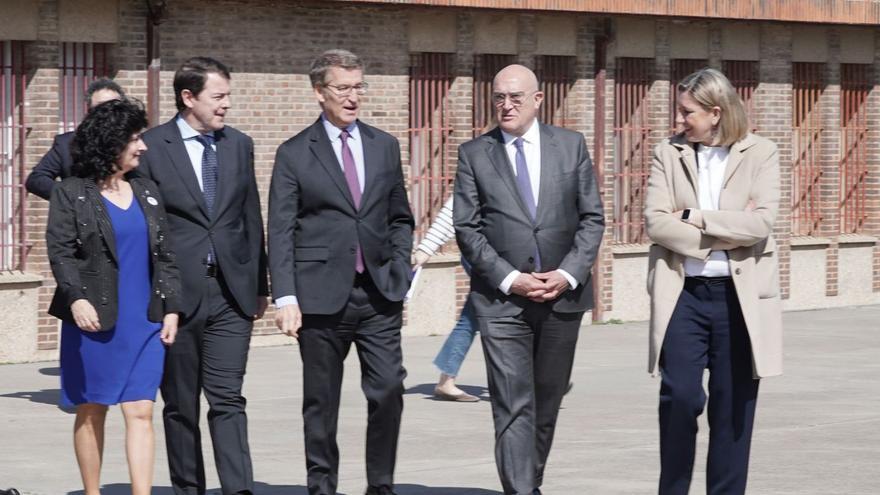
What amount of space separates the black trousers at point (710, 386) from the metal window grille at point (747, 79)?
604 inches

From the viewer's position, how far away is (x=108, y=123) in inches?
355

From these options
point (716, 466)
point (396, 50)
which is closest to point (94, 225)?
point (716, 466)

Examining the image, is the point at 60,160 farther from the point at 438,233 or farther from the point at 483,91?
the point at 483,91

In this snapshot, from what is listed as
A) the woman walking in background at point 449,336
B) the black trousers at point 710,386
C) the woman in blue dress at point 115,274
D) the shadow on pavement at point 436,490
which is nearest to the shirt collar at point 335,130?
the woman in blue dress at point 115,274

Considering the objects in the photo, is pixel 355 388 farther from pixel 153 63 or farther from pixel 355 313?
pixel 355 313

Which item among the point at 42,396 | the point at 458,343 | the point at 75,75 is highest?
the point at 75,75

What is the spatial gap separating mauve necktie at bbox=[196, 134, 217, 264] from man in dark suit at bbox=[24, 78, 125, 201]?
75.6 inches

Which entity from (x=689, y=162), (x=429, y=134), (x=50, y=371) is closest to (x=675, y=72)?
(x=429, y=134)

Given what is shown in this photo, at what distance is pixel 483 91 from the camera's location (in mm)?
21016

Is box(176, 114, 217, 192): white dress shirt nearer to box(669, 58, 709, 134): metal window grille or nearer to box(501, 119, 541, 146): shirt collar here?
box(501, 119, 541, 146): shirt collar

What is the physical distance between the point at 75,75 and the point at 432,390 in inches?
173

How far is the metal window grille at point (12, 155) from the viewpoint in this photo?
56.2ft

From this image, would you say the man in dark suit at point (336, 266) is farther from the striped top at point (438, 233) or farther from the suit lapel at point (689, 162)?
the striped top at point (438, 233)

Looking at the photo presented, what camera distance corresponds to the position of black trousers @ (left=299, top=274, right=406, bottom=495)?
943cm
